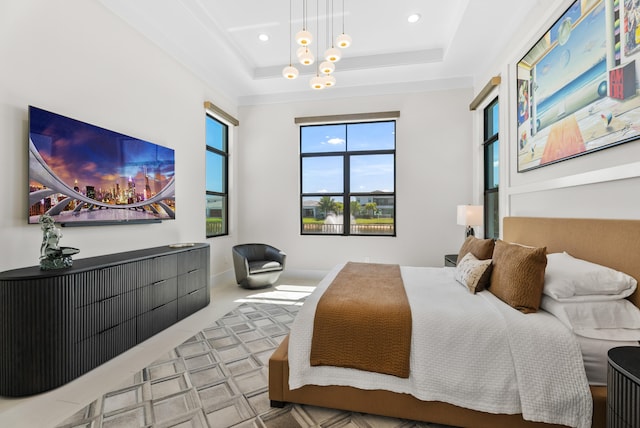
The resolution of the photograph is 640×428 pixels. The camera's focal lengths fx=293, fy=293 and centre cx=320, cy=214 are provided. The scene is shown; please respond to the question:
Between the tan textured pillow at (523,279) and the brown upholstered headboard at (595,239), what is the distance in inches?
13.9

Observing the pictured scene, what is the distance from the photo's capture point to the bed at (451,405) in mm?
1518

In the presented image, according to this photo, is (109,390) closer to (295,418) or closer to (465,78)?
Result: (295,418)

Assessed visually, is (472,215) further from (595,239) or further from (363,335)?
(363,335)

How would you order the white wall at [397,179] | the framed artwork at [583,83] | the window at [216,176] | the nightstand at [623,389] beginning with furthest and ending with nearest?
the window at [216,176] < the white wall at [397,179] < the framed artwork at [583,83] < the nightstand at [623,389]

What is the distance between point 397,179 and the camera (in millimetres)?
4797

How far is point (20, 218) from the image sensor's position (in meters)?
2.10

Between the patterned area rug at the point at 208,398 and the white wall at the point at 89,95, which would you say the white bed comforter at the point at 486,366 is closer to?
the patterned area rug at the point at 208,398

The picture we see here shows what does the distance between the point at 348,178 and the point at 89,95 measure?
3564 mm

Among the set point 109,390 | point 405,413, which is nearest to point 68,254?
point 109,390

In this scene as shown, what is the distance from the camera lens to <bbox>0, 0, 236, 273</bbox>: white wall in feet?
6.75

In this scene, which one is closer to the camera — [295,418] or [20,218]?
[295,418]

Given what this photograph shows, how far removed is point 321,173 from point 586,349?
418 centimetres

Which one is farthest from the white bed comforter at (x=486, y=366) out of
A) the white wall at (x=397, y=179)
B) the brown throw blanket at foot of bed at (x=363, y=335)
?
the white wall at (x=397, y=179)

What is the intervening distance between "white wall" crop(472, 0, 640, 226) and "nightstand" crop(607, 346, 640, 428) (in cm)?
94
